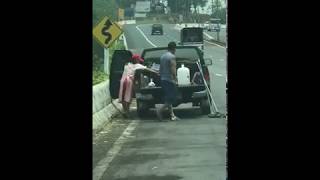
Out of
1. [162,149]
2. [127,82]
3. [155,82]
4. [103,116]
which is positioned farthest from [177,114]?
[162,149]

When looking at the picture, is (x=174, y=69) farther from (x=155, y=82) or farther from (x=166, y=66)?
(x=155, y=82)

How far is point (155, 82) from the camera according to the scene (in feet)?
45.5

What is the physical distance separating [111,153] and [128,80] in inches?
174

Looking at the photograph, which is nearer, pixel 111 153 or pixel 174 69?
pixel 111 153

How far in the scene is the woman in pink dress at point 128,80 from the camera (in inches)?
525

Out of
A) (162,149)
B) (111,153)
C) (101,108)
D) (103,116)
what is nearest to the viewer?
(111,153)

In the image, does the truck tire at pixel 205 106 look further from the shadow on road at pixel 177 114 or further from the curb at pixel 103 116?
the curb at pixel 103 116

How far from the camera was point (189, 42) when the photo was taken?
955 inches

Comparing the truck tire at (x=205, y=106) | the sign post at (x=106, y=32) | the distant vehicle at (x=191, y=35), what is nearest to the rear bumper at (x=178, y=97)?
the truck tire at (x=205, y=106)

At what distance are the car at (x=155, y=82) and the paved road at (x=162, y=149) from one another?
386 mm
